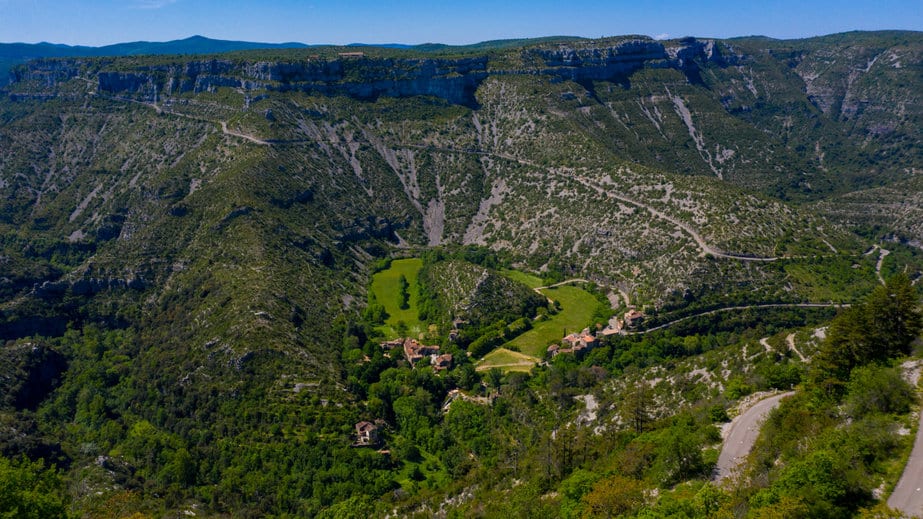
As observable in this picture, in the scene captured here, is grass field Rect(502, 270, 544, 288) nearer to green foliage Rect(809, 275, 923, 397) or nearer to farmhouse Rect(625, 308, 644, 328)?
farmhouse Rect(625, 308, 644, 328)

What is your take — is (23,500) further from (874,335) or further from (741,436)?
(874,335)

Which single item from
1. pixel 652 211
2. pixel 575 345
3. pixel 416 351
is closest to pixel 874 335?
pixel 575 345

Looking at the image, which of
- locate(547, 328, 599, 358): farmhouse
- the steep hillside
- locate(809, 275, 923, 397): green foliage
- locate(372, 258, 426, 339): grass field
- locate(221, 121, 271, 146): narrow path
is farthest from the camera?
locate(221, 121, 271, 146): narrow path

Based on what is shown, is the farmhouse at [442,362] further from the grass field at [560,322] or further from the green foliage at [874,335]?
the green foliage at [874,335]

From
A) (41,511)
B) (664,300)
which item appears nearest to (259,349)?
(41,511)

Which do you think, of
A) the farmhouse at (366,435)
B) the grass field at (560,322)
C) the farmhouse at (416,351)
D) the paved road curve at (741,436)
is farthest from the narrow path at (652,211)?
the farmhouse at (366,435)

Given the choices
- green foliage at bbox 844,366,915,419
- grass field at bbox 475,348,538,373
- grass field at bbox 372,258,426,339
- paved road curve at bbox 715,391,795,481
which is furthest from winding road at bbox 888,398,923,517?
grass field at bbox 372,258,426,339
